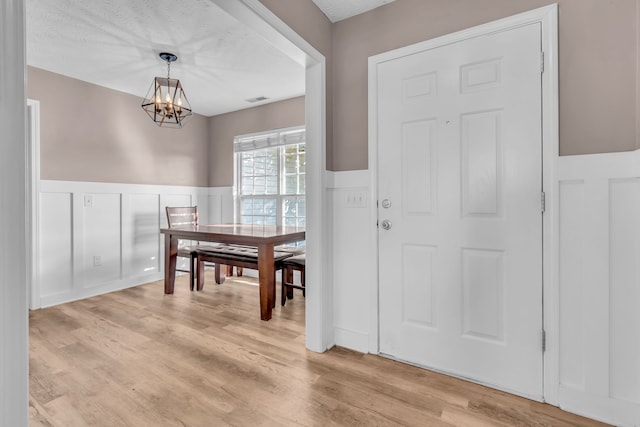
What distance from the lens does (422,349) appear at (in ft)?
6.26

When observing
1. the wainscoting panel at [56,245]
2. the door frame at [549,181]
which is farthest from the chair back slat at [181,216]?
the door frame at [549,181]

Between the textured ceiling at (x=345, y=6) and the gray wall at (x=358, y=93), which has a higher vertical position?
the textured ceiling at (x=345, y=6)

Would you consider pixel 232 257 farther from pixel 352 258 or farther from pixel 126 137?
pixel 126 137

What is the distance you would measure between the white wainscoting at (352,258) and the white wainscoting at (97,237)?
283 cm

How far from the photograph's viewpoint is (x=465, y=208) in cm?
177

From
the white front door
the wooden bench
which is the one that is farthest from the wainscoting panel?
the white front door

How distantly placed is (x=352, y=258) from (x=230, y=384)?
104 cm

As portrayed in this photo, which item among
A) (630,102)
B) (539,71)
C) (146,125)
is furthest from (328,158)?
(146,125)

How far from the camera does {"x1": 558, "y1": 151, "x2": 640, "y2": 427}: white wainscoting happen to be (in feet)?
4.57

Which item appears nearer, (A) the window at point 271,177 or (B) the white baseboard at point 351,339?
(B) the white baseboard at point 351,339

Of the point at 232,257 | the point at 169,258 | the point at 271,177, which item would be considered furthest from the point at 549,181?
the point at 169,258

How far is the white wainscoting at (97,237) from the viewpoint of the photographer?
10.2ft

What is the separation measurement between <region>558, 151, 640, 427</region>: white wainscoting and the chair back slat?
370cm

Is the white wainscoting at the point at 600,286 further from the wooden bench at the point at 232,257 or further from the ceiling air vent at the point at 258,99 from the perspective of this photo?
the ceiling air vent at the point at 258,99
